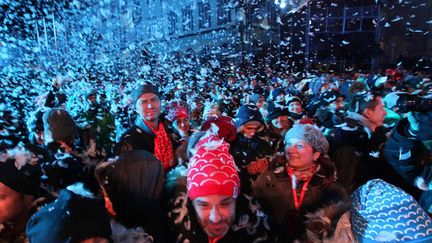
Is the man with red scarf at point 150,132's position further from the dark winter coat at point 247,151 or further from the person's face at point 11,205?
the person's face at point 11,205

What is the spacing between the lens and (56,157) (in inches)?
106

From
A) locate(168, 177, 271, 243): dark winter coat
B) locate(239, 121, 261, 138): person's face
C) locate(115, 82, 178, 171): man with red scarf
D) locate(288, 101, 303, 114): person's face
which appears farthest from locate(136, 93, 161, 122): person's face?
locate(288, 101, 303, 114): person's face

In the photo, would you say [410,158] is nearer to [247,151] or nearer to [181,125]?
[247,151]

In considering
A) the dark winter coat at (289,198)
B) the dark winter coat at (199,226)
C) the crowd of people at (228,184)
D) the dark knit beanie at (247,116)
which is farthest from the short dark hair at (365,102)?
the dark winter coat at (199,226)

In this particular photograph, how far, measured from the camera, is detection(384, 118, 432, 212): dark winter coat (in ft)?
8.05

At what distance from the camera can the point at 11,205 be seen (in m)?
1.86

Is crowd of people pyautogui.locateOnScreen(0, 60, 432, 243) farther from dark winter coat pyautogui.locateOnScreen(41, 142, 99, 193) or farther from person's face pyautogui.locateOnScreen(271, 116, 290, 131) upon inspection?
person's face pyautogui.locateOnScreen(271, 116, 290, 131)

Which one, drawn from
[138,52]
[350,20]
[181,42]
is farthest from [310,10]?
[138,52]

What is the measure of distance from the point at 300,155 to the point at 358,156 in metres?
0.86

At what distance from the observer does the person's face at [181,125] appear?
4.29m

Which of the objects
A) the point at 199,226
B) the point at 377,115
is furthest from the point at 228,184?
the point at 377,115

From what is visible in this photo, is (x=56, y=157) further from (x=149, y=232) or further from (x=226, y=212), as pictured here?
(x=226, y=212)

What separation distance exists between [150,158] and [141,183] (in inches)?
6.8

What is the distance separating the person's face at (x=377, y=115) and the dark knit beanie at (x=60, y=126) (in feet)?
A: 9.64
